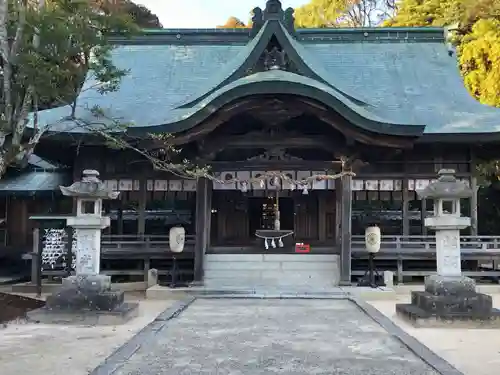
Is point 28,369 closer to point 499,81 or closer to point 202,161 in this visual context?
point 202,161

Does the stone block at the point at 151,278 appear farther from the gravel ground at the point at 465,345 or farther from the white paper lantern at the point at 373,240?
the gravel ground at the point at 465,345

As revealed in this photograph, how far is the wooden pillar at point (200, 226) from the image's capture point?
A: 565 inches

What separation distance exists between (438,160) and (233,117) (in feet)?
20.0

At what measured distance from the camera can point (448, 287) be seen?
9.82 m

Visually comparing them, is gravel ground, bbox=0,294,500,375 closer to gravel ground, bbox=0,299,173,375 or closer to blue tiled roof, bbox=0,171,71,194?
gravel ground, bbox=0,299,173,375

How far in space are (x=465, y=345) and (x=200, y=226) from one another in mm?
8044

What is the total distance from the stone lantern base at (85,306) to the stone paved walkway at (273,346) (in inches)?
42.7

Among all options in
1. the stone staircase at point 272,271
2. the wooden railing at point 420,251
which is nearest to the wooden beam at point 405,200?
the wooden railing at point 420,251

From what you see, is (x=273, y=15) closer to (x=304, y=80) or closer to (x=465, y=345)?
(x=304, y=80)

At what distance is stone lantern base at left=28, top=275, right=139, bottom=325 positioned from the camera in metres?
9.71

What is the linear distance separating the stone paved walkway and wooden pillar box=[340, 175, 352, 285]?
305 centimetres

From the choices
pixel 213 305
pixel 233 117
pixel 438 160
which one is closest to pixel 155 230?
pixel 233 117

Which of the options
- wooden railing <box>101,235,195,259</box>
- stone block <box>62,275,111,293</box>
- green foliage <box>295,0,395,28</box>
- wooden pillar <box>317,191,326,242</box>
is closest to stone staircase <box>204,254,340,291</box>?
wooden railing <box>101,235,195,259</box>

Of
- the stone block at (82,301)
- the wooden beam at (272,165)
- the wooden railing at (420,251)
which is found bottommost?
the stone block at (82,301)
